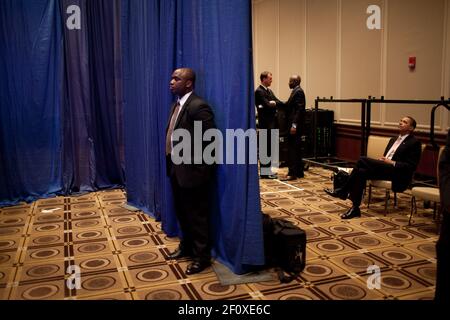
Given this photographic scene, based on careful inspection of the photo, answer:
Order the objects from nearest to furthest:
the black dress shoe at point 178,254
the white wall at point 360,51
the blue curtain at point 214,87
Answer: the blue curtain at point 214,87
the black dress shoe at point 178,254
the white wall at point 360,51

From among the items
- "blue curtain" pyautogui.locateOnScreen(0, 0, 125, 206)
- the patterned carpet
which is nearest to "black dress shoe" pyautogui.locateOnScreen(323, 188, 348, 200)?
the patterned carpet

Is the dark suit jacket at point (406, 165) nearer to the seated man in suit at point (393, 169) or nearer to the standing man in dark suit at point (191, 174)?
the seated man in suit at point (393, 169)

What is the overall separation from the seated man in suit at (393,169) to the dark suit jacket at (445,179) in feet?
8.24

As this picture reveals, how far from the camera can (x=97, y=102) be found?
6012 millimetres

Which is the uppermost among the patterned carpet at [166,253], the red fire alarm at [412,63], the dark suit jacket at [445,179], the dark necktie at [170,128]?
the red fire alarm at [412,63]

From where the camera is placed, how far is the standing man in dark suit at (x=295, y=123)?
6.35 metres

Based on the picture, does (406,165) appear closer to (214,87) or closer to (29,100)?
(214,87)

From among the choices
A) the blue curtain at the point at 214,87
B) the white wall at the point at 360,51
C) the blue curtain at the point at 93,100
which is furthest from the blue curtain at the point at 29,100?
the white wall at the point at 360,51

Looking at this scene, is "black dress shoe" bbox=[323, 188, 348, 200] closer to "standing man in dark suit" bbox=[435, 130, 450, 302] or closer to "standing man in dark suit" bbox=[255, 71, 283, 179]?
"standing man in dark suit" bbox=[255, 71, 283, 179]

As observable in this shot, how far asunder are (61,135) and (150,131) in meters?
2.03

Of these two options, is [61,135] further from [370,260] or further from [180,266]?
[370,260]

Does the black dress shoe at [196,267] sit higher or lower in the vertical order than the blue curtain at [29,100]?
lower

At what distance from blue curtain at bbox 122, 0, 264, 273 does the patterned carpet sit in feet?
1.02

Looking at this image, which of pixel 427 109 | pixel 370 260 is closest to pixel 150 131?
pixel 370 260
